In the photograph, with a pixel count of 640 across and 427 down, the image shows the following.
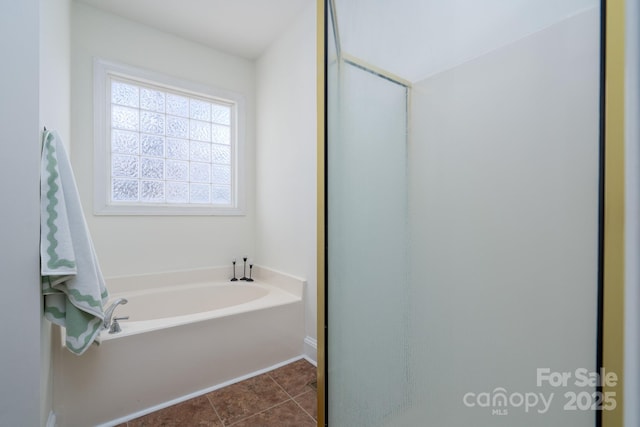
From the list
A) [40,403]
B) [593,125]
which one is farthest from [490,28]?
[40,403]

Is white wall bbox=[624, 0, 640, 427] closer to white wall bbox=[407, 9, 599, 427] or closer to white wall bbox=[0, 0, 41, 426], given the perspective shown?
white wall bbox=[407, 9, 599, 427]

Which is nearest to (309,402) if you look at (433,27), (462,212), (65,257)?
(65,257)

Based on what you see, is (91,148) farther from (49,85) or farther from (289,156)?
(289,156)

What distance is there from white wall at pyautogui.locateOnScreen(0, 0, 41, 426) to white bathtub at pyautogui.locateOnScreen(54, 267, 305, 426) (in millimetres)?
410

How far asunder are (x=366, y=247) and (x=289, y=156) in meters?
1.74

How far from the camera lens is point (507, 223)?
1.87ft

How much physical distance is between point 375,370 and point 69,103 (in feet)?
8.60

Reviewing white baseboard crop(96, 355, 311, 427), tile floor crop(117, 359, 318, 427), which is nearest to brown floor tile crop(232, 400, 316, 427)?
tile floor crop(117, 359, 318, 427)

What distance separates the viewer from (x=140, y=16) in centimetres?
224

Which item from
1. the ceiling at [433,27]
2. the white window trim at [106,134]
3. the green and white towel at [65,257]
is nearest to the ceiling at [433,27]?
→ the ceiling at [433,27]

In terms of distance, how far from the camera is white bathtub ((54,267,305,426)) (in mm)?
1388

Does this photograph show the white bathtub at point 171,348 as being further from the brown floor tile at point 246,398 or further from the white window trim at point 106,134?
the white window trim at point 106,134

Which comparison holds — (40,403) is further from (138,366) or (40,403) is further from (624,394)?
(624,394)

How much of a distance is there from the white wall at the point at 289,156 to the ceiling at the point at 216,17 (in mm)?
127
